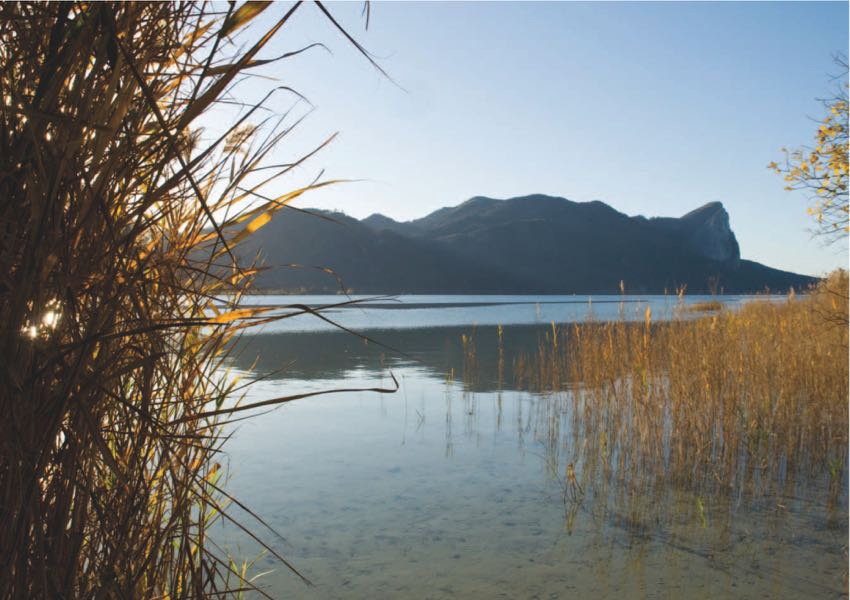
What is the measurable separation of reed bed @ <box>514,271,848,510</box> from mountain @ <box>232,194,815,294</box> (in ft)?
216

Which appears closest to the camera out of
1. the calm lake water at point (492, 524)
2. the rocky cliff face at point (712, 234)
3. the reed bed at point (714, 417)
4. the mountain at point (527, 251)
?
the calm lake water at point (492, 524)

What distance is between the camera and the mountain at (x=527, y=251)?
83438 millimetres

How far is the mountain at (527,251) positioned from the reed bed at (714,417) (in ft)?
216

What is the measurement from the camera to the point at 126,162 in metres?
1.07

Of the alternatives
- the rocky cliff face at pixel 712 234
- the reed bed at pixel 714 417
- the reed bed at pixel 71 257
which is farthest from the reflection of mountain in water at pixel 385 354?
the rocky cliff face at pixel 712 234

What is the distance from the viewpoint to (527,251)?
121 m

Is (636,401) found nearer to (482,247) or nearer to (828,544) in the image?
(828,544)

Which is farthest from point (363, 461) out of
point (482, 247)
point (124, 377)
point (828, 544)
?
point (482, 247)

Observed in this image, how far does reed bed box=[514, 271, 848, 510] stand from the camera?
16.1ft

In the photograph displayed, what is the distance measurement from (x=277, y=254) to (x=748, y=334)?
7080cm

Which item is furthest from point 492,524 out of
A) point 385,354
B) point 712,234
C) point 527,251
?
point 712,234

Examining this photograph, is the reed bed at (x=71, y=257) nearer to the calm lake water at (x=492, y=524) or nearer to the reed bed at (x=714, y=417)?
the calm lake water at (x=492, y=524)

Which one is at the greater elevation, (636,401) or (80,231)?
(80,231)

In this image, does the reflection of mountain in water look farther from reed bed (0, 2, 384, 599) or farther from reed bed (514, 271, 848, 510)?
reed bed (0, 2, 384, 599)
